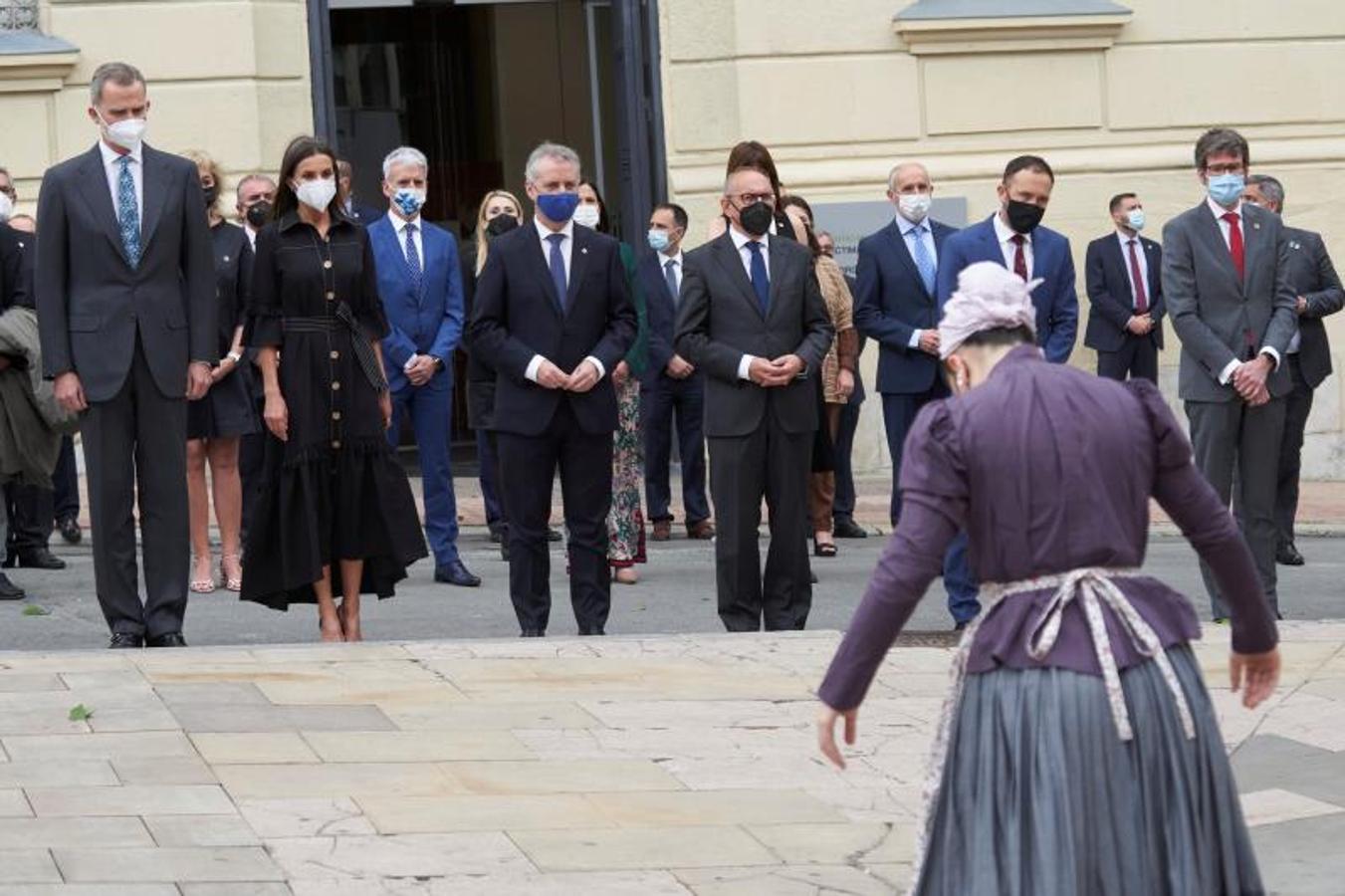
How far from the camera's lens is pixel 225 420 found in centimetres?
1305

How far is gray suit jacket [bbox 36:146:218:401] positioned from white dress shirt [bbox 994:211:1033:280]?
3236mm

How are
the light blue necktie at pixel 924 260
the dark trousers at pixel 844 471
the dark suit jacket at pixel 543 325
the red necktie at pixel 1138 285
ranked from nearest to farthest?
1. the dark suit jacket at pixel 543 325
2. the light blue necktie at pixel 924 260
3. the dark trousers at pixel 844 471
4. the red necktie at pixel 1138 285

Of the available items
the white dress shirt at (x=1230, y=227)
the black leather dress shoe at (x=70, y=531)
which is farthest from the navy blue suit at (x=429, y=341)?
the white dress shirt at (x=1230, y=227)

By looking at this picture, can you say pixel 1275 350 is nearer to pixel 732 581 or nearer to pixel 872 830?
pixel 732 581

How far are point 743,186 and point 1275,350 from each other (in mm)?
2146

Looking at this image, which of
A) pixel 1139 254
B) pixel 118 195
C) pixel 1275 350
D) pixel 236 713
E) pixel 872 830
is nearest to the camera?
pixel 872 830

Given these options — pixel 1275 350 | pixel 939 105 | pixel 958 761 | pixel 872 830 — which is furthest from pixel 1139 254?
pixel 958 761

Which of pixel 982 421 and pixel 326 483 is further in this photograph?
pixel 326 483

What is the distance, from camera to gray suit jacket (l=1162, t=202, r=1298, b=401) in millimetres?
11156

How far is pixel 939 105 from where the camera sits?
17891 millimetres

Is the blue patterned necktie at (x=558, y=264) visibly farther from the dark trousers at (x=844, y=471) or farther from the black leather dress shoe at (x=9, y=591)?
the dark trousers at (x=844, y=471)

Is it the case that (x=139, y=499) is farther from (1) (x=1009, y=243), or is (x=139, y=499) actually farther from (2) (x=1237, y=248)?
(2) (x=1237, y=248)

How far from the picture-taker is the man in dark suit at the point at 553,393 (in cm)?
1083

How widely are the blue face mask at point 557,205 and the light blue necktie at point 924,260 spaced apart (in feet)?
7.47
